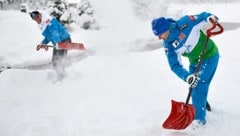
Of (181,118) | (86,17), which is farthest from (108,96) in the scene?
(86,17)

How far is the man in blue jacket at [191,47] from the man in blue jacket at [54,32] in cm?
334

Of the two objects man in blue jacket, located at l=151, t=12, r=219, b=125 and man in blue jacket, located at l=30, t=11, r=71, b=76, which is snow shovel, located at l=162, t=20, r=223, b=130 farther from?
man in blue jacket, located at l=30, t=11, r=71, b=76

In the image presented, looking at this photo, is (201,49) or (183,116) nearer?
(183,116)

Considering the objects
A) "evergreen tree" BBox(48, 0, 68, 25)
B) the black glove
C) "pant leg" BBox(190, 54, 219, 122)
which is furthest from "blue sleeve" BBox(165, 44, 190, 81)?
"evergreen tree" BBox(48, 0, 68, 25)

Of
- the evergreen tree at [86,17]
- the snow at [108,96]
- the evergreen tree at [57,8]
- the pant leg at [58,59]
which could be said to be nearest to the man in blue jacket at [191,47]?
the snow at [108,96]

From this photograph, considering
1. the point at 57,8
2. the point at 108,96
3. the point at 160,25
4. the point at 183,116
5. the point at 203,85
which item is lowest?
the point at 108,96

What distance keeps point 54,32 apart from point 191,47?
3.49m

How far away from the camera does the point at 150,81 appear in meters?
7.38

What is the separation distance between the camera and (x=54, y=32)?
7.49 m

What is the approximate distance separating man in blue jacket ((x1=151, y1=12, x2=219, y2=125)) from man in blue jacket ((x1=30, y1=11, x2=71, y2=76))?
11.0 feet

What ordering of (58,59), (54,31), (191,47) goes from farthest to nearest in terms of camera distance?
(58,59), (54,31), (191,47)

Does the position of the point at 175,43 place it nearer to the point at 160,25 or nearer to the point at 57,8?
the point at 160,25

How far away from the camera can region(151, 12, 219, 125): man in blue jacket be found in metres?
4.61

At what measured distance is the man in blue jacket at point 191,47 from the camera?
15.1 ft
